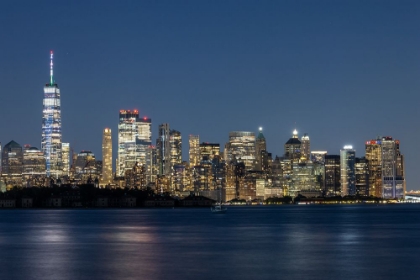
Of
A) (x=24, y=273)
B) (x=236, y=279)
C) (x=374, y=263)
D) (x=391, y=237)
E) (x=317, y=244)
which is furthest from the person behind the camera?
(x=391, y=237)

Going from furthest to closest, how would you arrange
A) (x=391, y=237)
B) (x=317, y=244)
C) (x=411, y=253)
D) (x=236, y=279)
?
(x=391, y=237) < (x=317, y=244) < (x=411, y=253) < (x=236, y=279)

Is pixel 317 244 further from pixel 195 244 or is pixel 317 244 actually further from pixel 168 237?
pixel 168 237

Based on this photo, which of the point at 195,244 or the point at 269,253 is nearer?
the point at 269,253

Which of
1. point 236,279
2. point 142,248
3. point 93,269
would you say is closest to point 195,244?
point 142,248

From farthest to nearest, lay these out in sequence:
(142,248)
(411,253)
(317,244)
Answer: (317,244) < (142,248) < (411,253)

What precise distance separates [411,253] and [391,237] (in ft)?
83.9

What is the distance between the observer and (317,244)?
90.7 metres

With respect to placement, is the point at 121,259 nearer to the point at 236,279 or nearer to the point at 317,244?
the point at 236,279

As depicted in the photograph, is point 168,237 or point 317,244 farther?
point 168,237

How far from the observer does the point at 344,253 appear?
79062 millimetres

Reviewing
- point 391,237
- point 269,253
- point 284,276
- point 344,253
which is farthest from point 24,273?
point 391,237

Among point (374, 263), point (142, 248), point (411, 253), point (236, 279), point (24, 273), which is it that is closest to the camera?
point (236, 279)

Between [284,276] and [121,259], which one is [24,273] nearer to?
[121,259]

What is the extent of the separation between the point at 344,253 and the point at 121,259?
2016 centimetres
